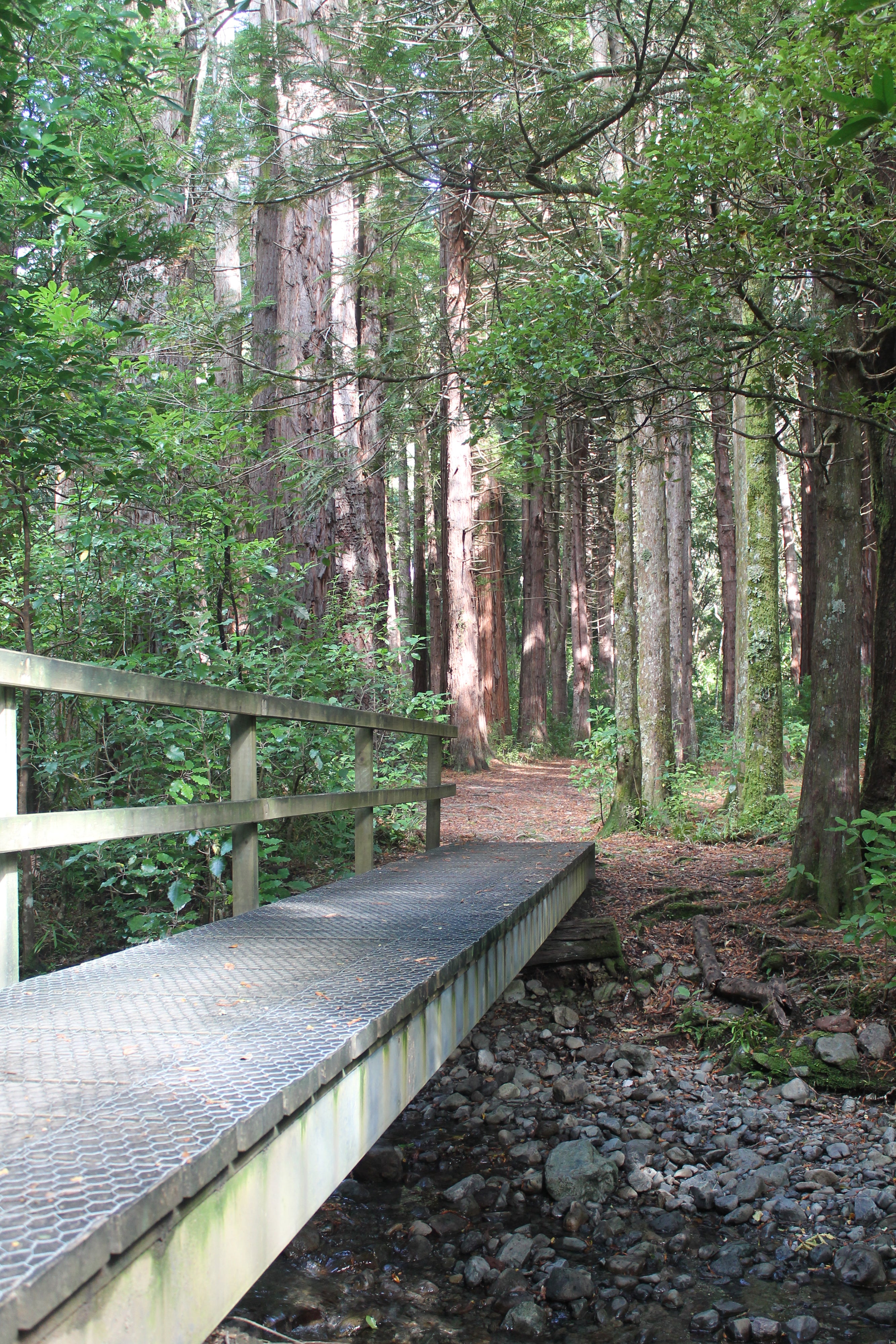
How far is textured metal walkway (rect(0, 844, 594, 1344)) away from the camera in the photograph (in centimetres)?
162

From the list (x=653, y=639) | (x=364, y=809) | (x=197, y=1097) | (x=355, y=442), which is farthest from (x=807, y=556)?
(x=197, y=1097)

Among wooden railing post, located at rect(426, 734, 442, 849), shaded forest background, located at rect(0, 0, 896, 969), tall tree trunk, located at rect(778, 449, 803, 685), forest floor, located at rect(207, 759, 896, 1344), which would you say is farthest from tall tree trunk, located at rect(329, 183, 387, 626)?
tall tree trunk, located at rect(778, 449, 803, 685)

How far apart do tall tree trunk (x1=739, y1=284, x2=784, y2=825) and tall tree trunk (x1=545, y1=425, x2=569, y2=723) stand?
17929 mm

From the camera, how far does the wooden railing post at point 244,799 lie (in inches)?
184

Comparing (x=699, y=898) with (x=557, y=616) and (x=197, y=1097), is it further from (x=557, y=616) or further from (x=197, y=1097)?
(x=557, y=616)

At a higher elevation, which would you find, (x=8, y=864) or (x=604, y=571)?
(x=604, y=571)

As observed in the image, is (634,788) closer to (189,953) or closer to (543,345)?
(543,345)

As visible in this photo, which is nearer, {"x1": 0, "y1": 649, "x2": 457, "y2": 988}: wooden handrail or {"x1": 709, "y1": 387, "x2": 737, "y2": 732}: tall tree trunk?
{"x1": 0, "y1": 649, "x2": 457, "y2": 988}: wooden handrail

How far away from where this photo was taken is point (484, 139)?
24.2 ft

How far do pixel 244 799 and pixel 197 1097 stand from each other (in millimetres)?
2483

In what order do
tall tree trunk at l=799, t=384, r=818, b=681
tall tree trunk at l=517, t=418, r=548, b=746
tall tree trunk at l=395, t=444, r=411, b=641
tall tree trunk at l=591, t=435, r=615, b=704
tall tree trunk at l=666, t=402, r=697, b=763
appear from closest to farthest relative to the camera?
tall tree trunk at l=799, t=384, r=818, b=681, tall tree trunk at l=666, t=402, r=697, b=763, tall tree trunk at l=517, t=418, r=548, b=746, tall tree trunk at l=591, t=435, r=615, b=704, tall tree trunk at l=395, t=444, r=411, b=641

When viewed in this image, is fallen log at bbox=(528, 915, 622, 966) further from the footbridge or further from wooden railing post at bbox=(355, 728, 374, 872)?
the footbridge

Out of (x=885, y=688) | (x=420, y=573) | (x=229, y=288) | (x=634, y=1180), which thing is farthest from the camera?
(x=420, y=573)

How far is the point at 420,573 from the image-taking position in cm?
2705
